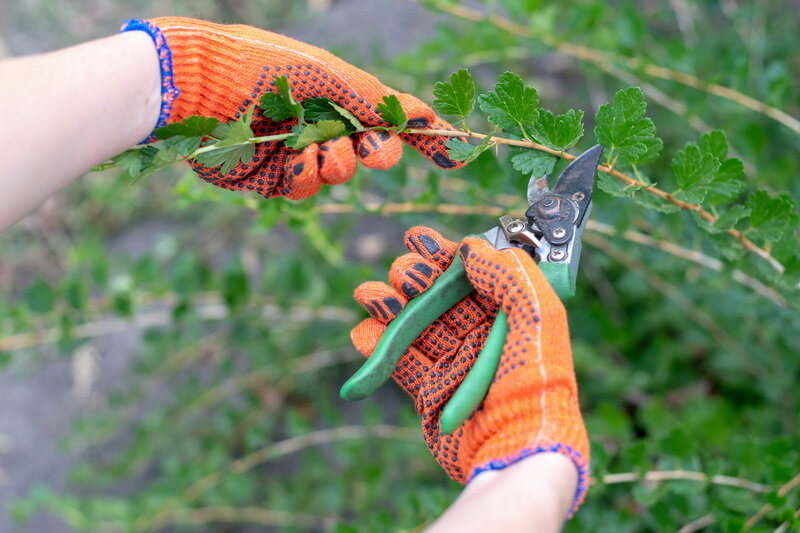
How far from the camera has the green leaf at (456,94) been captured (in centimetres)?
98

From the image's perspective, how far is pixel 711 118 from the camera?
2.35m

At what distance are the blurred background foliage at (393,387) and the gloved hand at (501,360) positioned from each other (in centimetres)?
39

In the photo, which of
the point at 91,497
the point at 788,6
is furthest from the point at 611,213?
the point at 91,497

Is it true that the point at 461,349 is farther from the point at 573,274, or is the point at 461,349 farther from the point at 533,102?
the point at 533,102

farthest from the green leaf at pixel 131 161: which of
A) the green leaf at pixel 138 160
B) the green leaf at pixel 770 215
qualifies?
the green leaf at pixel 770 215

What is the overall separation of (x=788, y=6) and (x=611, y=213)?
178 cm

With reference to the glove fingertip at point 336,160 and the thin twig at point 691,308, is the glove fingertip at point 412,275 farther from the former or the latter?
the thin twig at point 691,308

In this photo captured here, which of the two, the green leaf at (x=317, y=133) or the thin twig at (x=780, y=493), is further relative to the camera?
the thin twig at (x=780, y=493)

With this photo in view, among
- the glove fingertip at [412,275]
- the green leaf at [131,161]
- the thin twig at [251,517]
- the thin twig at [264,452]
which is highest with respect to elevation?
the green leaf at [131,161]

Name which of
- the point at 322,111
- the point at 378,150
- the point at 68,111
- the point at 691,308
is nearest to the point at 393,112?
the point at 378,150

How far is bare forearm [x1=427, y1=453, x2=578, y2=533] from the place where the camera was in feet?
2.54

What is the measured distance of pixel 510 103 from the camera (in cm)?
99

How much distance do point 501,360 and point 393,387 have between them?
1.50 metres

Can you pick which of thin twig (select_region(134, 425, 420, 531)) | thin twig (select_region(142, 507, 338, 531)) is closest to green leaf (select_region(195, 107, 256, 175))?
thin twig (select_region(134, 425, 420, 531))
